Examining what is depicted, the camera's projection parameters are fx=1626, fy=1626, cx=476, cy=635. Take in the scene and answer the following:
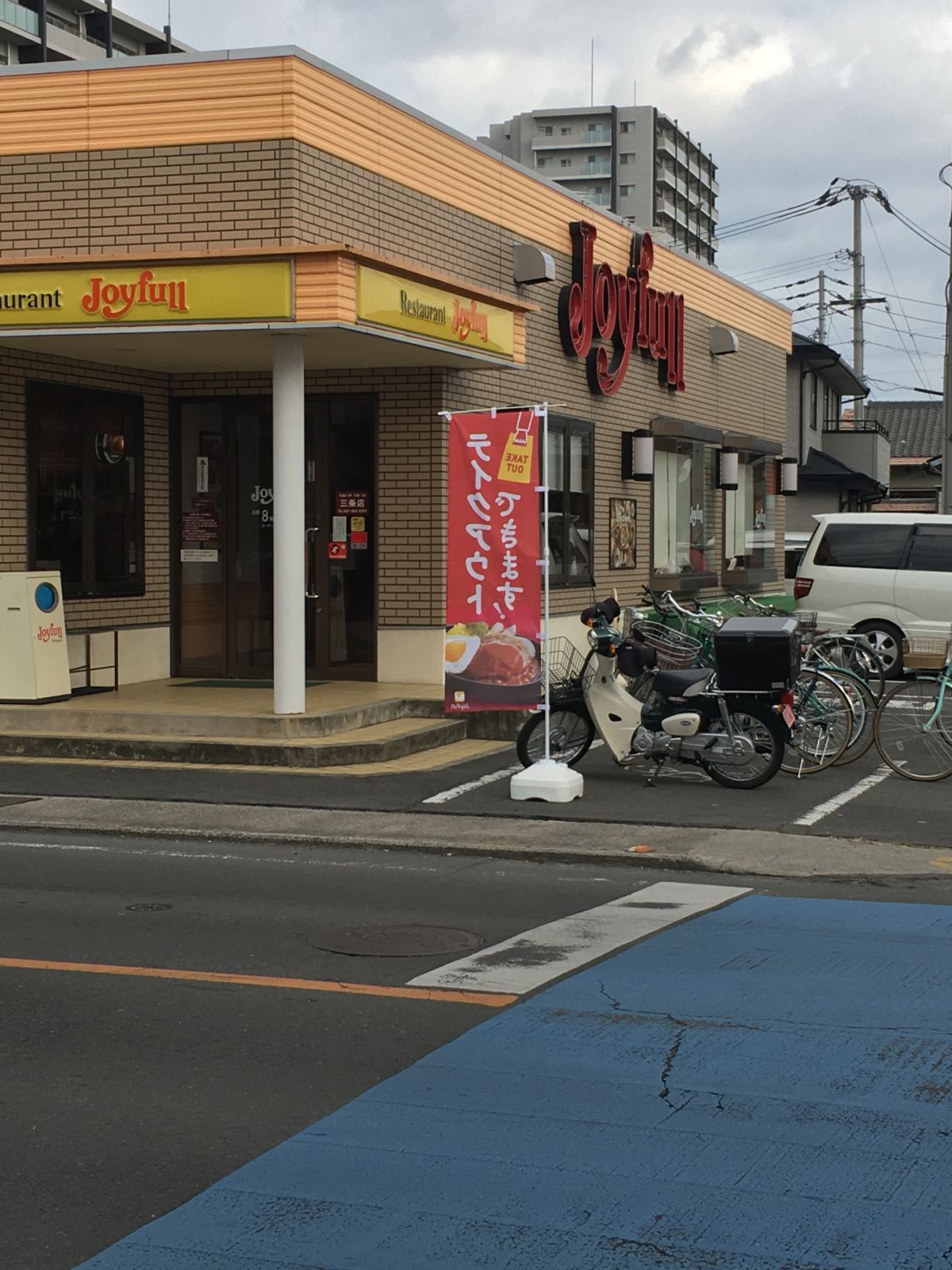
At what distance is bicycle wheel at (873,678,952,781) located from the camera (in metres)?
12.8

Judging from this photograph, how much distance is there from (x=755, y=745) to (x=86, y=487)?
7.79m

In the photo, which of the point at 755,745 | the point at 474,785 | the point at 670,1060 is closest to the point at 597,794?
the point at 474,785

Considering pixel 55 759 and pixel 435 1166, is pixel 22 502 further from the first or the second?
pixel 435 1166

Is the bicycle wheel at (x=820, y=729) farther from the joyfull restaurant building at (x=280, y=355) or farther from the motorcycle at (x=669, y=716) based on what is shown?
the joyfull restaurant building at (x=280, y=355)

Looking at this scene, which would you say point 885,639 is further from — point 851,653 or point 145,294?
point 145,294

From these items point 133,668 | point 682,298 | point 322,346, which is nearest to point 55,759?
point 133,668

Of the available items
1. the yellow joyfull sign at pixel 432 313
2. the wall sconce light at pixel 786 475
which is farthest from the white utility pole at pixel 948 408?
the yellow joyfull sign at pixel 432 313

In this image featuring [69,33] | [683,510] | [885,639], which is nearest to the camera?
[885,639]

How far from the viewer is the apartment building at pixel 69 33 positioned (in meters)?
75.5

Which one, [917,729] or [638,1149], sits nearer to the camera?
[638,1149]

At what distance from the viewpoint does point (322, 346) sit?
15086 millimetres

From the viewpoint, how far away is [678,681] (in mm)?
12773

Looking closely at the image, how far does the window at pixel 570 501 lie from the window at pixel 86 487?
4997 millimetres

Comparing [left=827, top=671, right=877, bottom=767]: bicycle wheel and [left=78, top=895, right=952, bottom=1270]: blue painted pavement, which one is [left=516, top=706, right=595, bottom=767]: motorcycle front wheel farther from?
[left=78, top=895, right=952, bottom=1270]: blue painted pavement
